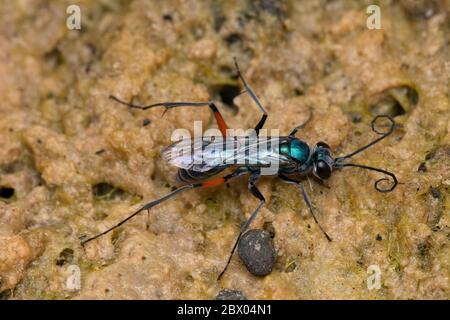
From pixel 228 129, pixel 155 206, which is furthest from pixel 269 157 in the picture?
pixel 155 206

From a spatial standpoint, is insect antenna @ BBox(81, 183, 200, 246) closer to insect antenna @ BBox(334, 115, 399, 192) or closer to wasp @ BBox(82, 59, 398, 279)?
wasp @ BBox(82, 59, 398, 279)

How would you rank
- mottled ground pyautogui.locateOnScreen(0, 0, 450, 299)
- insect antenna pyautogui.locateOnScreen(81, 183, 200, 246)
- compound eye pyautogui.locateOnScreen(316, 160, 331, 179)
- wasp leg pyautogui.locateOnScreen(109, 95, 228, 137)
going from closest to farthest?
mottled ground pyautogui.locateOnScreen(0, 0, 450, 299), insect antenna pyautogui.locateOnScreen(81, 183, 200, 246), compound eye pyautogui.locateOnScreen(316, 160, 331, 179), wasp leg pyautogui.locateOnScreen(109, 95, 228, 137)

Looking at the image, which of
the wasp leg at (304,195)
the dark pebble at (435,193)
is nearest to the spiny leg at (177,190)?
the wasp leg at (304,195)

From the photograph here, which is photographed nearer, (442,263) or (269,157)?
(442,263)

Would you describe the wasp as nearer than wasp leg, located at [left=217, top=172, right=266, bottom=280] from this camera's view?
No

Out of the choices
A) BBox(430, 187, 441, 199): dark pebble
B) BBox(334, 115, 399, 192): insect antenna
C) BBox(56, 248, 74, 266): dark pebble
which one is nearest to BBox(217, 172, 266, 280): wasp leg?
BBox(334, 115, 399, 192): insect antenna

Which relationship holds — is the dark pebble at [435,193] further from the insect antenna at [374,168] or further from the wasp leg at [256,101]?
the wasp leg at [256,101]
